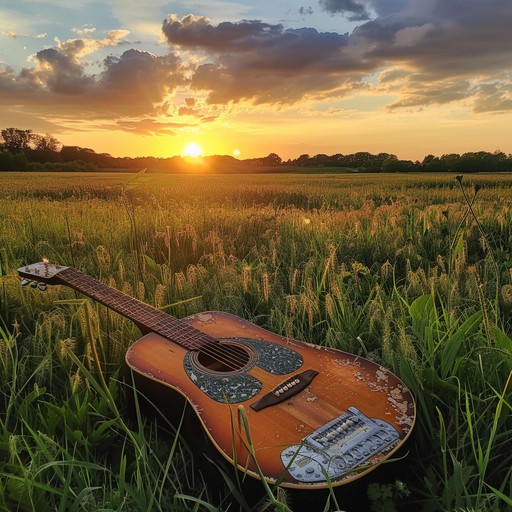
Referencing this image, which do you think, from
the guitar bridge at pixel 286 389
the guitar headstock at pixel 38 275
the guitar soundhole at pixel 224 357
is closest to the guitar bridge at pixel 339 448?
the guitar bridge at pixel 286 389

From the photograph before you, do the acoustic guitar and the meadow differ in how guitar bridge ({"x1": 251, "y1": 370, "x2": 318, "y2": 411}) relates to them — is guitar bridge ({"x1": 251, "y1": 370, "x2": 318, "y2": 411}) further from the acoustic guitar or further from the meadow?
the meadow

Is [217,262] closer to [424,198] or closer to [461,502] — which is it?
[461,502]

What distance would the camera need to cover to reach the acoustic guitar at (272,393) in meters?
1.41

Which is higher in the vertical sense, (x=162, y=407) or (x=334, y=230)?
(x=334, y=230)

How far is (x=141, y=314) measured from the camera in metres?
2.33

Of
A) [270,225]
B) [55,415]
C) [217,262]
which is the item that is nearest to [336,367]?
[55,415]

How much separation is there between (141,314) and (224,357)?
0.52m

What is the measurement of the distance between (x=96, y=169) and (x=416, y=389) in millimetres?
57373

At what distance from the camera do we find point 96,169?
180 feet

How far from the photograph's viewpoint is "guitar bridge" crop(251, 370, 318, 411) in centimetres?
167

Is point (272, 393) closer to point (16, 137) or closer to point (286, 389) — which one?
point (286, 389)

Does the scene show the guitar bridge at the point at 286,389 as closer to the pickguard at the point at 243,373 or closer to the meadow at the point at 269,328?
the pickguard at the point at 243,373

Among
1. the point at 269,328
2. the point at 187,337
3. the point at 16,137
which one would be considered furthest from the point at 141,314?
the point at 16,137

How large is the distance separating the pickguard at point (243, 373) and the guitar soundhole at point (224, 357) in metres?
0.02
